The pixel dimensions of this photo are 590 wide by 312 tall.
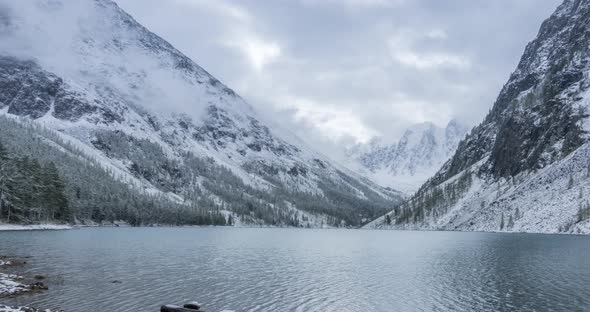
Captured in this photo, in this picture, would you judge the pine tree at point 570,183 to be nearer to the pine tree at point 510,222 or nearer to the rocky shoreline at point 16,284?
the pine tree at point 510,222

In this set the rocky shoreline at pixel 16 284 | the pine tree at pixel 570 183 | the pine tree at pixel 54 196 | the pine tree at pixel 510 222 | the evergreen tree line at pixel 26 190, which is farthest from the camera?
the pine tree at pixel 510 222

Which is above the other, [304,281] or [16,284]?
[304,281]

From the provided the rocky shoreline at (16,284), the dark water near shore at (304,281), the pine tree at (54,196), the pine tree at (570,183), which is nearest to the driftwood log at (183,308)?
the dark water near shore at (304,281)

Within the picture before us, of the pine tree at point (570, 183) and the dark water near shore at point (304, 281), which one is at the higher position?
the pine tree at point (570, 183)

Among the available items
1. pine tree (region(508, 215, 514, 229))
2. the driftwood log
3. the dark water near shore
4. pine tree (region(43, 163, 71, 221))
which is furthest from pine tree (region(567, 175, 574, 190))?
the driftwood log

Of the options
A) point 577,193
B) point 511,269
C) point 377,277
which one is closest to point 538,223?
point 577,193

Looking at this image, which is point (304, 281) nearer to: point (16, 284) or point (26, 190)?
point (16, 284)

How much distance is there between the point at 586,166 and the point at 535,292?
534 ft

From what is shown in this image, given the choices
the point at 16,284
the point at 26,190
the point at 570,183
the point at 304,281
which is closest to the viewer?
the point at 16,284

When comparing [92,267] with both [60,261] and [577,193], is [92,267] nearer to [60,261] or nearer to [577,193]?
[60,261]

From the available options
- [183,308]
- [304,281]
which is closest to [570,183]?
[304,281]

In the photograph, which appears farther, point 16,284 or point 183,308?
point 16,284

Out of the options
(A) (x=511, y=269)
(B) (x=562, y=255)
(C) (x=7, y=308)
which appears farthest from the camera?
(B) (x=562, y=255)

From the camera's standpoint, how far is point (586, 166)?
18988 cm
